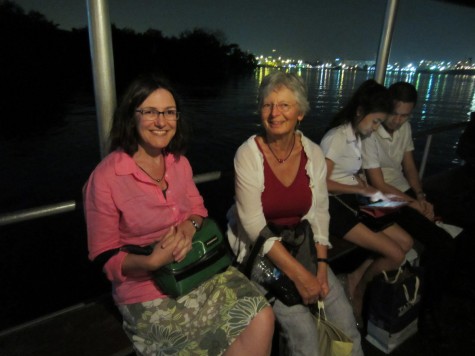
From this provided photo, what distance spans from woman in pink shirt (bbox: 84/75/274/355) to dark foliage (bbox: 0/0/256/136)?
29046 mm

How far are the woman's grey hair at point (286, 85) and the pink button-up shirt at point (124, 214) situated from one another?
35.9 inches

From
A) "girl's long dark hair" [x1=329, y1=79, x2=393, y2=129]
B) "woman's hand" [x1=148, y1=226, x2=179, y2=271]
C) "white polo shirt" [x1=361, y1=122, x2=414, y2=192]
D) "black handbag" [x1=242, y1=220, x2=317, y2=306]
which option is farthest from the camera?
"white polo shirt" [x1=361, y1=122, x2=414, y2=192]

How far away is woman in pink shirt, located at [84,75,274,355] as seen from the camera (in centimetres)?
164

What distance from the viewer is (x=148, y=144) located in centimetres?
192

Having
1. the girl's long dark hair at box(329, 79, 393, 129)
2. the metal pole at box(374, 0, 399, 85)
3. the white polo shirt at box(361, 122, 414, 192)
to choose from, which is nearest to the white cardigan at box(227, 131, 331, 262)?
the girl's long dark hair at box(329, 79, 393, 129)

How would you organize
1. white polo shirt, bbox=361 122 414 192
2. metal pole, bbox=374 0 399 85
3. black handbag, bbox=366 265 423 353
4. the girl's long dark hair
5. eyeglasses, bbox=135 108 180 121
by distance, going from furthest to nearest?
metal pole, bbox=374 0 399 85 < white polo shirt, bbox=361 122 414 192 < the girl's long dark hair < black handbag, bbox=366 265 423 353 < eyeglasses, bbox=135 108 180 121

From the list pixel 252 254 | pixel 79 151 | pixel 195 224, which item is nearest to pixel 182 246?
pixel 195 224

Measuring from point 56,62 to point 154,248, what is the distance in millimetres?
67861

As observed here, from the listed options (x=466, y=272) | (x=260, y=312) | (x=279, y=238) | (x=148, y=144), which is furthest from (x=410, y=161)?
(x=148, y=144)

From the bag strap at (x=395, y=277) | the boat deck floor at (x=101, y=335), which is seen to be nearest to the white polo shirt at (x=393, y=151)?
the bag strap at (x=395, y=277)

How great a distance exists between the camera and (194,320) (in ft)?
5.53

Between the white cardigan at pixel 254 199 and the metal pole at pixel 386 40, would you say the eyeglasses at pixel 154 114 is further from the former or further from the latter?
the metal pole at pixel 386 40

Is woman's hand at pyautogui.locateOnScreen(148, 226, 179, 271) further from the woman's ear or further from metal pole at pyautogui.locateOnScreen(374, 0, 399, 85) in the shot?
metal pole at pyautogui.locateOnScreen(374, 0, 399, 85)

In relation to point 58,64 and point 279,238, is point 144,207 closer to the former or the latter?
point 279,238
